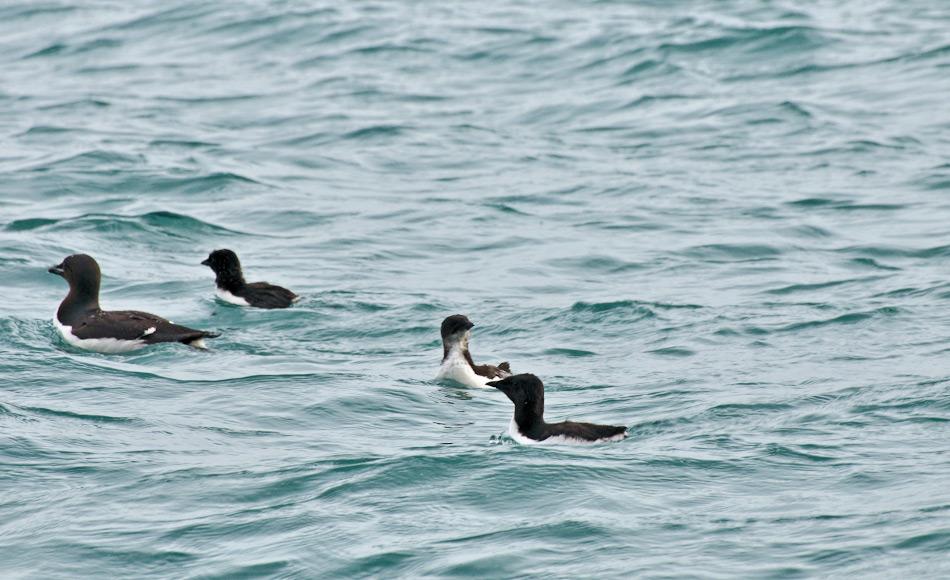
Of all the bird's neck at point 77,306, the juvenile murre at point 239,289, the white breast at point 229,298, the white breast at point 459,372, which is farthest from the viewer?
the white breast at point 229,298

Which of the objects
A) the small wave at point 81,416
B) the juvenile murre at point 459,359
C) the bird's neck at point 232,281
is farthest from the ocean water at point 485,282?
the bird's neck at point 232,281

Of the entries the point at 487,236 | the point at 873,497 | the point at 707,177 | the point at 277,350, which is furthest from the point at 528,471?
the point at 707,177

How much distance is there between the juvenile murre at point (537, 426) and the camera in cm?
1167

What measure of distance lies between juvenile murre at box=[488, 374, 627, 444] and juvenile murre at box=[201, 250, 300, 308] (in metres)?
4.62

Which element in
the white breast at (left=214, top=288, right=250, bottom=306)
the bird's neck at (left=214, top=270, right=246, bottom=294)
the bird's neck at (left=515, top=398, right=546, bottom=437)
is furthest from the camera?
the bird's neck at (left=214, top=270, right=246, bottom=294)

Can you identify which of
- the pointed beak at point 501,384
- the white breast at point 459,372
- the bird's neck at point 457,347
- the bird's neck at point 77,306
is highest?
the bird's neck at point 77,306

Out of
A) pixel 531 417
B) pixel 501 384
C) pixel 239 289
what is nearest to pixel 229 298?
pixel 239 289

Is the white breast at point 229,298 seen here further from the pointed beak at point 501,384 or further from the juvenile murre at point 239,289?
the pointed beak at point 501,384

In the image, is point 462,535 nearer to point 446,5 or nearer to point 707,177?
point 707,177

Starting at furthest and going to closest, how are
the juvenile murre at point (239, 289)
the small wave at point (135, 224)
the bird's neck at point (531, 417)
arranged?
the small wave at point (135, 224), the juvenile murre at point (239, 289), the bird's neck at point (531, 417)

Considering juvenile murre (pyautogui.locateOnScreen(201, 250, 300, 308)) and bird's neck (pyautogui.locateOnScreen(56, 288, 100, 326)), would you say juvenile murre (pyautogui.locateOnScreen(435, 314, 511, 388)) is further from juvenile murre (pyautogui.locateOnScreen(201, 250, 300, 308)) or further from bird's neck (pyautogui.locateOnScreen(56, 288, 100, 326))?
bird's neck (pyautogui.locateOnScreen(56, 288, 100, 326))

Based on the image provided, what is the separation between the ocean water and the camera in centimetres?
1010

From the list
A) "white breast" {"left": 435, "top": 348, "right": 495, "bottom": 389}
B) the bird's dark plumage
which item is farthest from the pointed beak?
the bird's dark plumage

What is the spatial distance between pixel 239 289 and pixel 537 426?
539 centimetres
